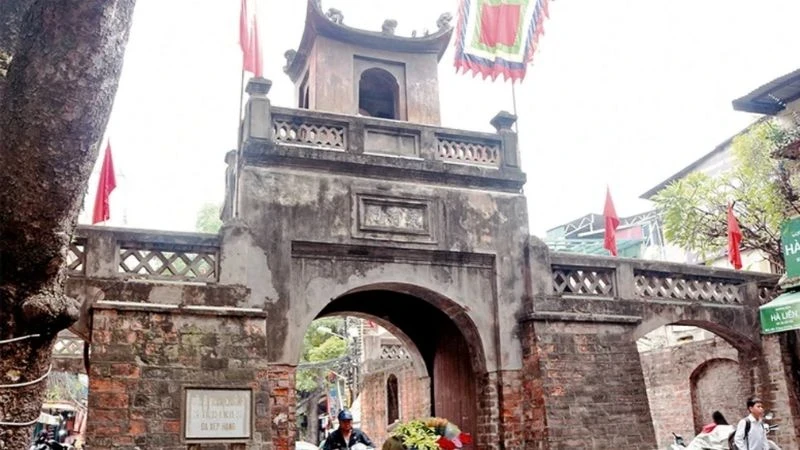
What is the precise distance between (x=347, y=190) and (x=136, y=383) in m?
3.42

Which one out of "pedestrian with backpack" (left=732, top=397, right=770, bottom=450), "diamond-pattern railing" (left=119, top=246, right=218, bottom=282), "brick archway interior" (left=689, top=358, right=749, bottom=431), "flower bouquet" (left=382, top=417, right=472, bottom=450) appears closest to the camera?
"flower bouquet" (left=382, top=417, right=472, bottom=450)

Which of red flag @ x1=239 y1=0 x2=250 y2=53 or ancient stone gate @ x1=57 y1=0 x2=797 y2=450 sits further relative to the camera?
red flag @ x1=239 y1=0 x2=250 y2=53

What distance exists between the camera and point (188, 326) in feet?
28.0

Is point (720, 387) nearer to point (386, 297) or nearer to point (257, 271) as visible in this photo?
point (386, 297)

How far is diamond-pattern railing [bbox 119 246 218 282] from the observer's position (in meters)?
8.70

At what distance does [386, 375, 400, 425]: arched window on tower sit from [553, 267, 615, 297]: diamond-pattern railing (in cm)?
892


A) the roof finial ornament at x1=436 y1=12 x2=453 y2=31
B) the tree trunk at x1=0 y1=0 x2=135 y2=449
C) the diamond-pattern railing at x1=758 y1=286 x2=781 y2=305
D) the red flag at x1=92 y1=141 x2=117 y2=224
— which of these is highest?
the roof finial ornament at x1=436 y1=12 x2=453 y2=31

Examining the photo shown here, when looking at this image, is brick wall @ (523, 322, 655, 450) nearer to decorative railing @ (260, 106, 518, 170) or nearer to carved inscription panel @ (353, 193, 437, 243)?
carved inscription panel @ (353, 193, 437, 243)

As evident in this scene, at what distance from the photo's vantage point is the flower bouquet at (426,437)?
5.83 meters

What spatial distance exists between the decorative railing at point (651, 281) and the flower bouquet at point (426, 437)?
15.7 ft

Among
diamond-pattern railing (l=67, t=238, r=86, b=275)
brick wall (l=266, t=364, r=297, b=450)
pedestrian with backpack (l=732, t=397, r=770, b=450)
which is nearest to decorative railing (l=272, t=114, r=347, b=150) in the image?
diamond-pattern railing (l=67, t=238, r=86, b=275)

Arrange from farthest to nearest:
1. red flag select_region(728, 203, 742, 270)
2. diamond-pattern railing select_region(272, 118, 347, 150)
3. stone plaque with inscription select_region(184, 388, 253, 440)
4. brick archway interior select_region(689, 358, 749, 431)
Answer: brick archway interior select_region(689, 358, 749, 431) < red flag select_region(728, 203, 742, 270) < diamond-pattern railing select_region(272, 118, 347, 150) < stone plaque with inscription select_region(184, 388, 253, 440)

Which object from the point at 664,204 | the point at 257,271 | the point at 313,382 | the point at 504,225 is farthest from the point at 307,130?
the point at 313,382

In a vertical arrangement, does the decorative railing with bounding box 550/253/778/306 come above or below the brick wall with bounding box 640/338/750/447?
above
